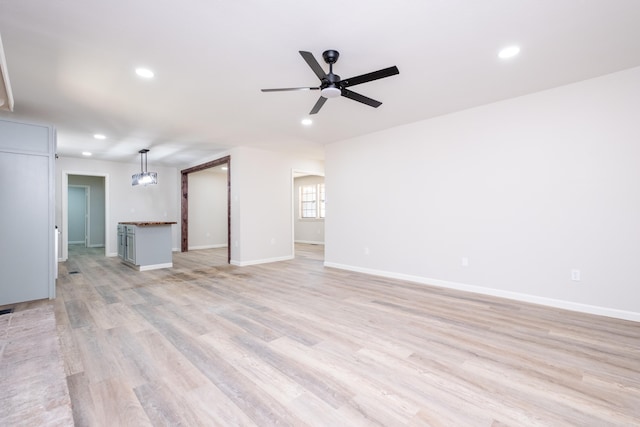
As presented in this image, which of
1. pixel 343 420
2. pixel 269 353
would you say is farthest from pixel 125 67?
pixel 343 420

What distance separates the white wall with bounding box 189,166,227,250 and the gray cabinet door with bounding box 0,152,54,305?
5.38m

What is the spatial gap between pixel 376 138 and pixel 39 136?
484 cm

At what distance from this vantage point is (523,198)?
3.74m

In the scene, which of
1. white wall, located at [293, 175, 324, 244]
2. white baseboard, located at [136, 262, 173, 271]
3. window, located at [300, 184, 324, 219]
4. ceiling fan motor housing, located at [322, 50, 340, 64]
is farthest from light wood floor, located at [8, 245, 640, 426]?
window, located at [300, 184, 324, 219]

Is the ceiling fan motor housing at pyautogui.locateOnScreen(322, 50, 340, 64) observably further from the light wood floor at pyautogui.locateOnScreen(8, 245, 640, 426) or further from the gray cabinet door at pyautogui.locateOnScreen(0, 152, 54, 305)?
the gray cabinet door at pyautogui.locateOnScreen(0, 152, 54, 305)

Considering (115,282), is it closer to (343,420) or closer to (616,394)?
(343,420)

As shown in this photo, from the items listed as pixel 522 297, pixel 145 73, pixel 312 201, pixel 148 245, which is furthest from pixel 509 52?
pixel 312 201

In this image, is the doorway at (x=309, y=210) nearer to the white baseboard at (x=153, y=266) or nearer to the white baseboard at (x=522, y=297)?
the white baseboard at (x=153, y=266)

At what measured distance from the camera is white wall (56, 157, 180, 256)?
747 cm

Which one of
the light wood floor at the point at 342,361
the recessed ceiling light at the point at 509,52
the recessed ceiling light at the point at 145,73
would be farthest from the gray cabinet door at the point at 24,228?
the recessed ceiling light at the point at 509,52

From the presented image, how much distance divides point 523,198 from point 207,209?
8495 mm

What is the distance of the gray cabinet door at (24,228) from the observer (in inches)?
139

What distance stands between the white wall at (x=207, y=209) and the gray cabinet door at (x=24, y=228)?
5384 mm

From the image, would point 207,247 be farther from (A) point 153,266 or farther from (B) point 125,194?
(A) point 153,266
